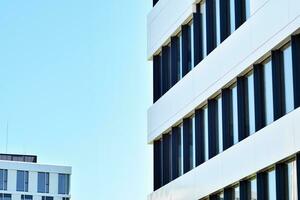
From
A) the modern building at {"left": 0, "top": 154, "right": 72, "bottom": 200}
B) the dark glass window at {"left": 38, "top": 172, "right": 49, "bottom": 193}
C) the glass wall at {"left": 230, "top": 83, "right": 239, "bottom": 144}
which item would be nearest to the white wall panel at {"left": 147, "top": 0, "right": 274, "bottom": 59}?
the glass wall at {"left": 230, "top": 83, "right": 239, "bottom": 144}

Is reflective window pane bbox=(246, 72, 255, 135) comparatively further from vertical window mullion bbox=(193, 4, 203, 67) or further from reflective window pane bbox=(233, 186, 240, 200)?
vertical window mullion bbox=(193, 4, 203, 67)

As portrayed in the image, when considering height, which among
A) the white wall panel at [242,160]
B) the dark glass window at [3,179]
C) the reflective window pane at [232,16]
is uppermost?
the dark glass window at [3,179]

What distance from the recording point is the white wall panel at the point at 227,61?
29.8 metres

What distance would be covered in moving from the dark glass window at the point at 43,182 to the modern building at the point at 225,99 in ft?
248

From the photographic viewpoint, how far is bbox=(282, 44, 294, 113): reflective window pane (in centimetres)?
2953

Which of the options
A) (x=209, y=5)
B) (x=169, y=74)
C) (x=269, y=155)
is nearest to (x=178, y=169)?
(x=169, y=74)

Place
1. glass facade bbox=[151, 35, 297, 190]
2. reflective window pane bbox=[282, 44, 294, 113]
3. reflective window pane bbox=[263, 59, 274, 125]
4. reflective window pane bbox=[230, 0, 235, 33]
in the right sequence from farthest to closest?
reflective window pane bbox=[230, 0, 235, 33]
reflective window pane bbox=[263, 59, 274, 125]
glass facade bbox=[151, 35, 297, 190]
reflective window pane bbox=[282, 44, 294, 113]

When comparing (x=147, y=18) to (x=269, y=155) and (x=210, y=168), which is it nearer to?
(x=210, y=168)

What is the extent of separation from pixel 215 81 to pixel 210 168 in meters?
3.00

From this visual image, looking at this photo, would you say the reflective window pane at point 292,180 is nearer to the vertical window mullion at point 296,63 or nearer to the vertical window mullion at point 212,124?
the vertical window mullion at point 296,63

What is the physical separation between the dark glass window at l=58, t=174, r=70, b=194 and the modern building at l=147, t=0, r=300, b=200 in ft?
250

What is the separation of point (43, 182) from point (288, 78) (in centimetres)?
9062

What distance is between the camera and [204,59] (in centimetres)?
3647

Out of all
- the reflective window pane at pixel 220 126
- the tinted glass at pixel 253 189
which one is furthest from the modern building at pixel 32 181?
the tinted glass at pixel 253 189
